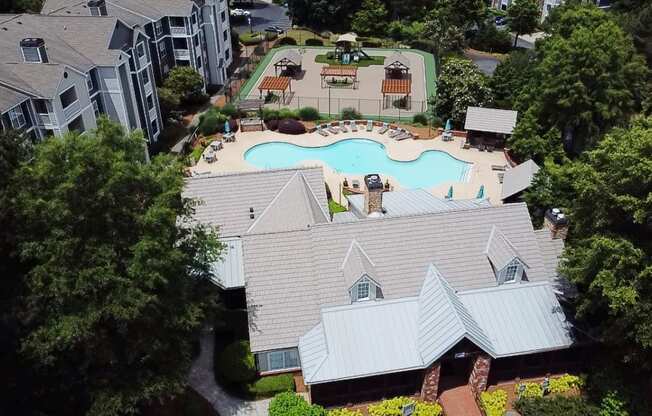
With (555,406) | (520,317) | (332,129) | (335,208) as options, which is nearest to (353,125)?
(332,129)

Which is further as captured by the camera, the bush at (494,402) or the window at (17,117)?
the window at (17,117)

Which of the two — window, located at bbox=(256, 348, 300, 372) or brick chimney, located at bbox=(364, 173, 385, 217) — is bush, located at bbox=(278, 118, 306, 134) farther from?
window, located at bbox=(256, 348, 300, 372)

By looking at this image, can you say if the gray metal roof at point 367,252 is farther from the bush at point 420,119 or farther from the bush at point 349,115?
the bush at point 349,115

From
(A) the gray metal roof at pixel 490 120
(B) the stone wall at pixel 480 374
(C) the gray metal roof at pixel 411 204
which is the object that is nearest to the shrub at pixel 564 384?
(B) the stone wall at pixel 480 374

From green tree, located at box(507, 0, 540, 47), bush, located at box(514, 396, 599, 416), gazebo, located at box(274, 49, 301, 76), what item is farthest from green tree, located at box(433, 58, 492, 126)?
bush, located at box(514, 396, 599, 416)

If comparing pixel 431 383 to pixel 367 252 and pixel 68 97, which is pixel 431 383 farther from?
pixel 68 97

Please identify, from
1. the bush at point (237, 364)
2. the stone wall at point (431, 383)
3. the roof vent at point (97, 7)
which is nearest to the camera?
the stone wall at point (431, 383)
